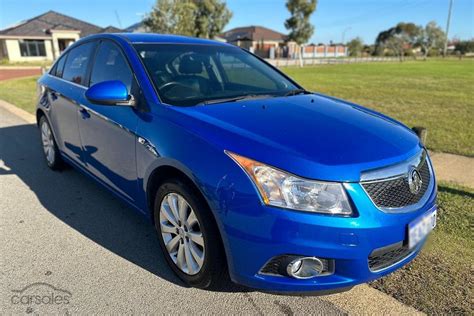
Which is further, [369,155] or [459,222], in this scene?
[459,222]

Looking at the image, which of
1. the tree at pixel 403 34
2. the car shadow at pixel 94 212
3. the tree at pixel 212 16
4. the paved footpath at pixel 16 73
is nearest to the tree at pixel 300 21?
the tree at pixel 212 16

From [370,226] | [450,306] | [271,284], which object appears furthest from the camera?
[450,306]

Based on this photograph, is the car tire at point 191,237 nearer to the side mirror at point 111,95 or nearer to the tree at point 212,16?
the side mirror at point 111,95

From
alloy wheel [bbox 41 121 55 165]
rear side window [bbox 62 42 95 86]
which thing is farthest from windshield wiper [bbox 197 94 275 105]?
alloy wheel [bbox 41 121 55 165]

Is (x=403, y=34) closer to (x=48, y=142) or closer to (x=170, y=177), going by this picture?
(x=48, y=142)

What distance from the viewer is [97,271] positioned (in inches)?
111

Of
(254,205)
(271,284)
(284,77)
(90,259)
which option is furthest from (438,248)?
(90,259)

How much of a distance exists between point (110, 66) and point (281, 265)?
2.39m

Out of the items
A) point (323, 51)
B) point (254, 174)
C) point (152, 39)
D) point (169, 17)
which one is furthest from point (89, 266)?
point (323, 51)

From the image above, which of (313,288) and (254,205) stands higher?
(254,205)

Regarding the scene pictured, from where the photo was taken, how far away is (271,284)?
2150 mm

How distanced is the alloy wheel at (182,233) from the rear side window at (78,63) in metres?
1.90

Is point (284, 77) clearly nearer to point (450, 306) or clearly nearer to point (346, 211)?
point (346, 211)

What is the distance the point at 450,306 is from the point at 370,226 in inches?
36.3
